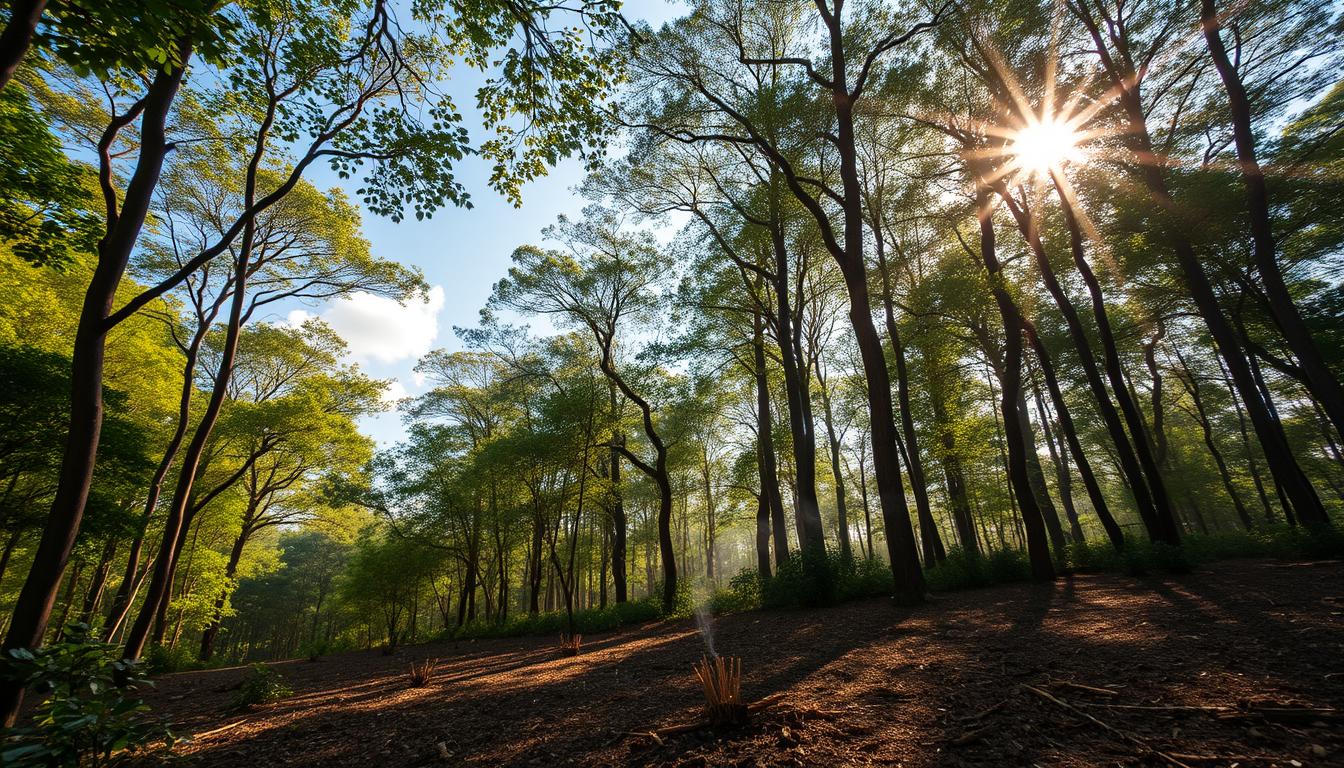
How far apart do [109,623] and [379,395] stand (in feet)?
32.9

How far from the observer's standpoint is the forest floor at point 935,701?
248 cm

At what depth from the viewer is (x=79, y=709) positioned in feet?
7.84

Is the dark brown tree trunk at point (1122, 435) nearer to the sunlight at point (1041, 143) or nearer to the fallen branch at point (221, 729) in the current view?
the sunlight at point (1041, 143)

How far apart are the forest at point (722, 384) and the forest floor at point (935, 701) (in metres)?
0.05

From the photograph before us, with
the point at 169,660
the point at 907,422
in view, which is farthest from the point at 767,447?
the point at 169,660

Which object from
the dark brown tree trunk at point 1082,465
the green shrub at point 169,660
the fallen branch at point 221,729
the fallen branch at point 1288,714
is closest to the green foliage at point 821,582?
the dark brown tree trunk at point 1082,465

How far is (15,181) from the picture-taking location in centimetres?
555

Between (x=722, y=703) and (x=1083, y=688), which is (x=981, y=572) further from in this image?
(x=722, y=703)

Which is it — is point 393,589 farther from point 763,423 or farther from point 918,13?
point 918,13

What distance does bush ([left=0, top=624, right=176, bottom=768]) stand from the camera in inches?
88.0

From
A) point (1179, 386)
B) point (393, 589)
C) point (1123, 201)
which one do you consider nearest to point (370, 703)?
point (1123, 201)

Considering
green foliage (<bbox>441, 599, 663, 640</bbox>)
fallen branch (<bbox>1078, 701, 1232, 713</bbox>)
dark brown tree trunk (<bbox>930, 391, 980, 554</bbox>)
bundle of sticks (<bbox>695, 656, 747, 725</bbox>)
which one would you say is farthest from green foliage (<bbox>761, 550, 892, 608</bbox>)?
bundle of sticks (<bbox>695, 656, 747, 725</bbox>)

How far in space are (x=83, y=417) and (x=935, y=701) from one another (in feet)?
25.8

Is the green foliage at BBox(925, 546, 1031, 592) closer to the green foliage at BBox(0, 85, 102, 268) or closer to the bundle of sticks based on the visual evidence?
the bundle of sticks
